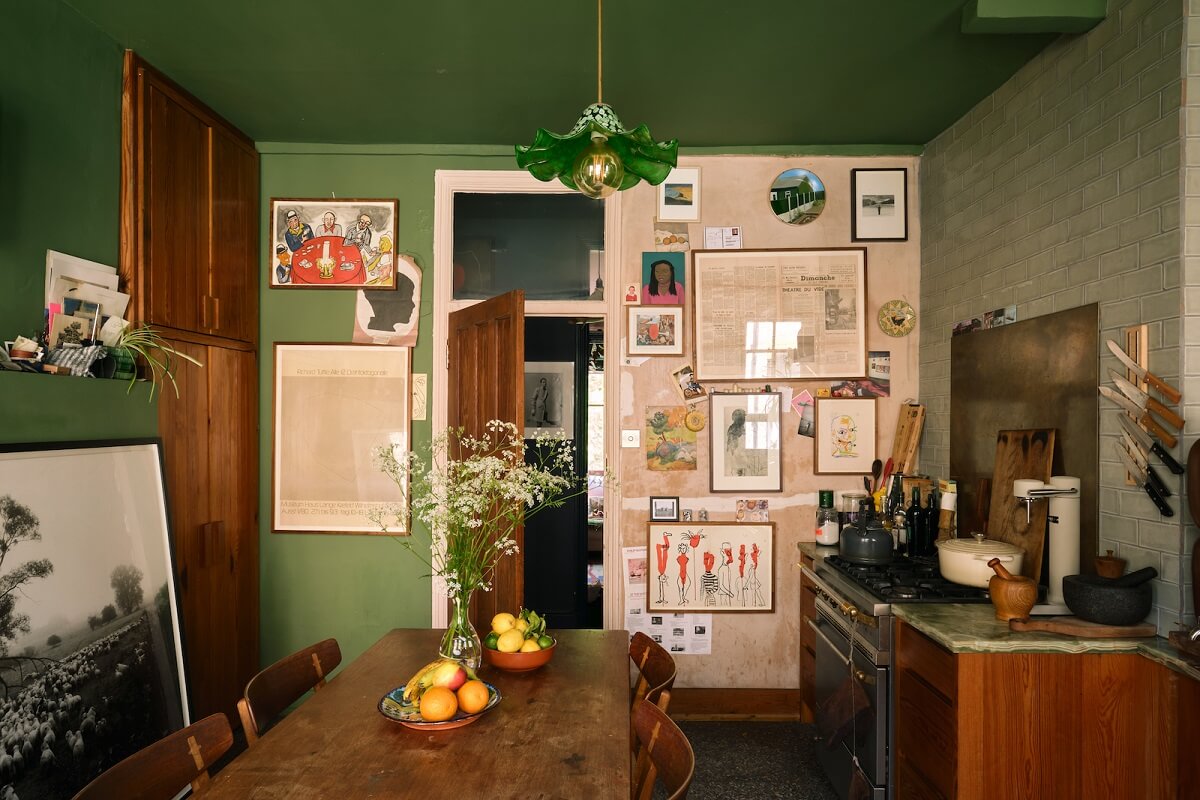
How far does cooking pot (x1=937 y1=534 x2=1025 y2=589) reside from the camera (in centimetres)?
244

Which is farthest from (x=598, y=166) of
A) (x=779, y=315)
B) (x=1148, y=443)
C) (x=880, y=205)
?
(x=880, y=205)

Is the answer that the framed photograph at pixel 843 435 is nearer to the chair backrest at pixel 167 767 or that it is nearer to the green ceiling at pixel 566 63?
the green ceiling at pixel 566 63

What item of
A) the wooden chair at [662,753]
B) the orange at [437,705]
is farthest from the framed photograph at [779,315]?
the orange at [437,705]

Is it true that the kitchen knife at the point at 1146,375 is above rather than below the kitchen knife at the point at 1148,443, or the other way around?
above

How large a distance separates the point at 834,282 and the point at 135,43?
3.35 meters

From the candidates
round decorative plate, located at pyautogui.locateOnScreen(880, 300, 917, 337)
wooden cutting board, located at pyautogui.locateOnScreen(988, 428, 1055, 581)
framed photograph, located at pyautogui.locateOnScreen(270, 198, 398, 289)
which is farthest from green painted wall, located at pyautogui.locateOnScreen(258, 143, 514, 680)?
wooden cutting board, located at pyautogui.locateOnScreen(988, 428, 1055, 581)

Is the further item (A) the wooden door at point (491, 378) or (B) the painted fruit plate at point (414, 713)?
(A) the wooden door at point (491, 378)

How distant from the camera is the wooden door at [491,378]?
2.86 metres

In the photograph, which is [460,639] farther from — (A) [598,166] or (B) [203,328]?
(B) [203,328]

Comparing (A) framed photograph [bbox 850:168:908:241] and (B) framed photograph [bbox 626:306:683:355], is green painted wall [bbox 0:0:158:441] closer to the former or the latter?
(B) framed photograph [bbox 626:306:683:355]

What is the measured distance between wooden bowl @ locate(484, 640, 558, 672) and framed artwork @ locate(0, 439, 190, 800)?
4.78ft

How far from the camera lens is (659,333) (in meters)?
3.72

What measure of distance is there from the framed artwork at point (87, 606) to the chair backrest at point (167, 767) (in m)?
0.93

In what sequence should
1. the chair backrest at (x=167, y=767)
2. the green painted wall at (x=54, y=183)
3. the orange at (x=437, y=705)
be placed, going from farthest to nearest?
the green painted wall at (x=54, y=183)
the orange at (x=437, y=705)
the chair backrest at (x=167, y=767)
